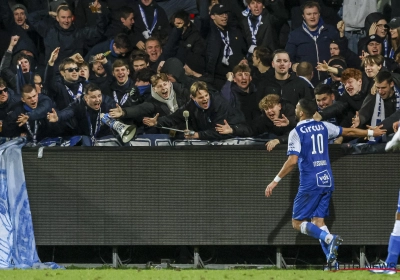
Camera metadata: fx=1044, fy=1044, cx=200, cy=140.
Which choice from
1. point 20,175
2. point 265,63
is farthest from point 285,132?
point 20,175

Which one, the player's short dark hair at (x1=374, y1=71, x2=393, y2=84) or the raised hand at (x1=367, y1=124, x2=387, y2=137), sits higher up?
the player's short dark hair at (x1=374, y1=71, x2=393, y2=84)

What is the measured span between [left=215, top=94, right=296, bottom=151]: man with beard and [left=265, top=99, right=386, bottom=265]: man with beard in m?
0.69

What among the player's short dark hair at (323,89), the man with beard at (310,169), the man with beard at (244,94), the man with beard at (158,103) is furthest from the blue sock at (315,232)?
the man with beard at (158,103)

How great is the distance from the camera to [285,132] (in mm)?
13219

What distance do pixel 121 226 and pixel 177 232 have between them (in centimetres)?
71

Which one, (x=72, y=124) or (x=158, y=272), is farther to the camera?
(x=72, y=124)

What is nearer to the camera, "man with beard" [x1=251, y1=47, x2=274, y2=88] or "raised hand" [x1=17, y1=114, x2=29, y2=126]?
"raised hand" [x1=17, y1=114, x2=29, y2=126]

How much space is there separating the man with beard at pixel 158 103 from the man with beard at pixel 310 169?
6.62 feet

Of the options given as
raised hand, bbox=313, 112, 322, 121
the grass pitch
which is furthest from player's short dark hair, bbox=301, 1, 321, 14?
the grass pitch

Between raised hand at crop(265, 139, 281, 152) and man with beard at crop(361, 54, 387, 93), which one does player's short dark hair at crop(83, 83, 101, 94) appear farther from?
man with beard at crop(361, 54, 387, 93)

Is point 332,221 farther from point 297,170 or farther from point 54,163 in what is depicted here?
point 54,163

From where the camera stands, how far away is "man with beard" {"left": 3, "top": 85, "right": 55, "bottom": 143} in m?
13.6

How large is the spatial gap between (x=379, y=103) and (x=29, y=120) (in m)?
4.49

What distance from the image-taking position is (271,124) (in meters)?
13.2
